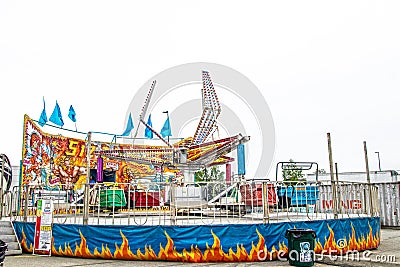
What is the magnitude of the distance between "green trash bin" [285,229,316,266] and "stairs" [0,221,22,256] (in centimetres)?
766

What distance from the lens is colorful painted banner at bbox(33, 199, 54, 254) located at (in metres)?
10.5

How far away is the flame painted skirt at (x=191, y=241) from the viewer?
945 cm

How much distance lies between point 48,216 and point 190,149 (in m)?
11.9

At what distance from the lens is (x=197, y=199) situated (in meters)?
12.0

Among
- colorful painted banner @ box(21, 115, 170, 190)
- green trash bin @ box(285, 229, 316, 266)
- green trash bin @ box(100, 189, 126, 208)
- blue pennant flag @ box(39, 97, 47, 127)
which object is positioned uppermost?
blue pennant flag @ box(39, 97, 47, 127)

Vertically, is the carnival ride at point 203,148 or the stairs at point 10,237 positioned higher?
the carnival ride at point 203,148

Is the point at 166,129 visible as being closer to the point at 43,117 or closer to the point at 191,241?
the point at 43,117

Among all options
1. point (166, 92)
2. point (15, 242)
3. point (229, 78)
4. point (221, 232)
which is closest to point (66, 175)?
point (166, 92)

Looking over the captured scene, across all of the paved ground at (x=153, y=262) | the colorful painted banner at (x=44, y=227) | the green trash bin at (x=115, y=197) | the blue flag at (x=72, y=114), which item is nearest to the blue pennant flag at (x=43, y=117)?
the blue flag at (x=72, y=114)

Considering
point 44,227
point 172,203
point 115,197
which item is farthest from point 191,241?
point 115,197

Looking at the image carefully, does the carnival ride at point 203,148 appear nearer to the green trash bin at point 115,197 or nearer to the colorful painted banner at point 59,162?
the colorful painted banner at point 59,162

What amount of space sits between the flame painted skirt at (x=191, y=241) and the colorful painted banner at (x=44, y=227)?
0.25 metres

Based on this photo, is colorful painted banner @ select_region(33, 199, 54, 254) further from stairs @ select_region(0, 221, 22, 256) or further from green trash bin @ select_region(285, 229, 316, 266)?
green trash bin @ select_region(285, 229, 316, 266)

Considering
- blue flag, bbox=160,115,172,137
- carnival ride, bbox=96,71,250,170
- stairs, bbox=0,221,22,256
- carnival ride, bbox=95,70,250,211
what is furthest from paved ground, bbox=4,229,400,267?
blue flag, bbox=160,115,172,137
